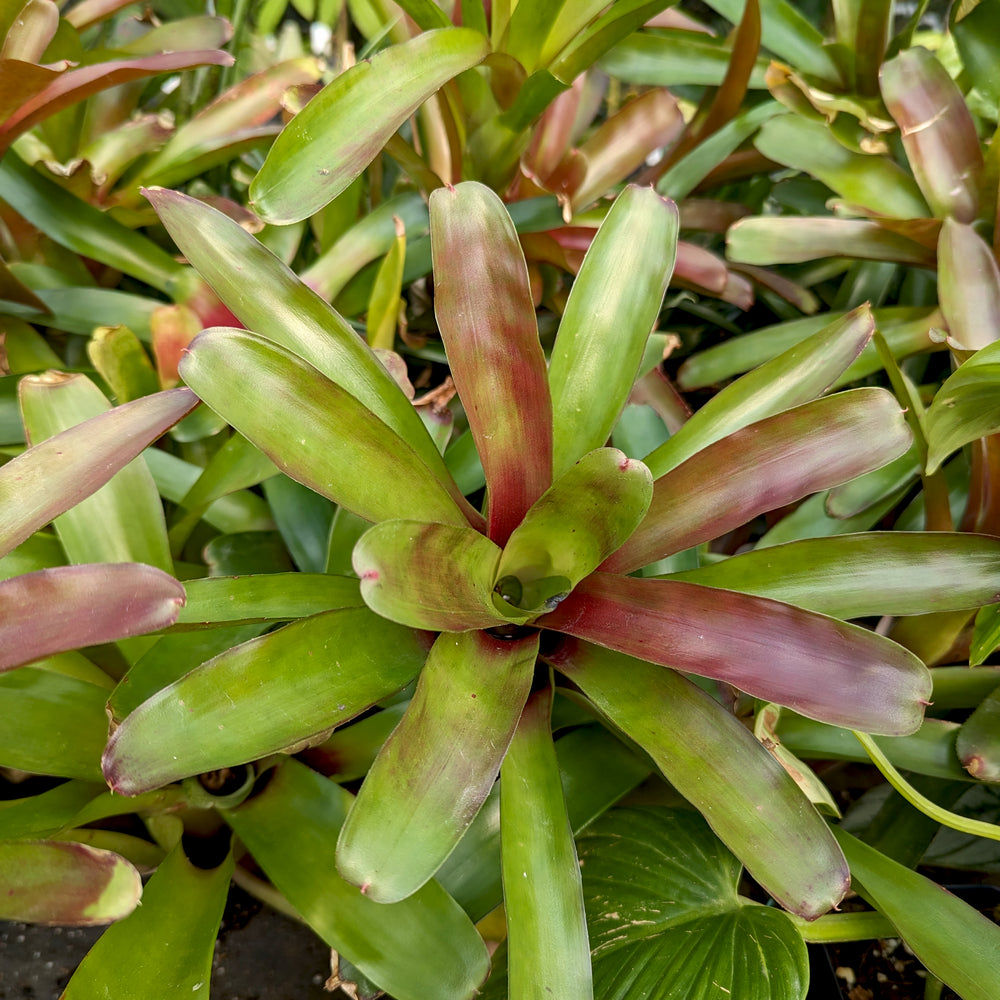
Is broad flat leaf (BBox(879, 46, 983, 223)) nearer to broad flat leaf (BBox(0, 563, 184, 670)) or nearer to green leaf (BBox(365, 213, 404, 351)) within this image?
green leaf (BBox(365, 213, 404, 351))

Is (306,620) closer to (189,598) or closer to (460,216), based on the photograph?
(189,598)

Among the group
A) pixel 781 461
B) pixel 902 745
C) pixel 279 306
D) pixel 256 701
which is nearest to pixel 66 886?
pixel 256 701

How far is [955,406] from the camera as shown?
0.54 metres

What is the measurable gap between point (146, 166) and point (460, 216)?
584 mm

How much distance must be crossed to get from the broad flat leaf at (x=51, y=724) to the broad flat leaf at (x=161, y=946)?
95mm

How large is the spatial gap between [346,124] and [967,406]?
1.57 ft

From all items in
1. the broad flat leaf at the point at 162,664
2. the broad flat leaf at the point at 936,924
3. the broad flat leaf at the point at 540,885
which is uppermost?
the broad flat leaf at the point at 162,664

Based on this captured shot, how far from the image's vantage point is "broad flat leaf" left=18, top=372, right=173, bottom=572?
0.57 meters

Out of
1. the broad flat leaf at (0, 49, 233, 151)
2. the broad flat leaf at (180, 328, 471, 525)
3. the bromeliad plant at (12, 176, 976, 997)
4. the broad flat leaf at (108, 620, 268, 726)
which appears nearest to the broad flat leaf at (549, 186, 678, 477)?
the bromeliad plant at (12, 176, 976, 997)

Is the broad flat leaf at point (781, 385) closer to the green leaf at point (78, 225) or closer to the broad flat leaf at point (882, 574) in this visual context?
the broad flat leaf at point (882, 574)

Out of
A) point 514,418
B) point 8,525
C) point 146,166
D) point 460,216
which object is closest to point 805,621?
point 514,418

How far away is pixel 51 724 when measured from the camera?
54 cm

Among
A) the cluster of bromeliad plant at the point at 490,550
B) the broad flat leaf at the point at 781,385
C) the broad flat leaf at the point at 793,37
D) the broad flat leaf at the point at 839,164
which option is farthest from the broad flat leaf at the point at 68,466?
the broad flat leaf at the point at 793,37

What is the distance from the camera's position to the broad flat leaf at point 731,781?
0.43 metres
